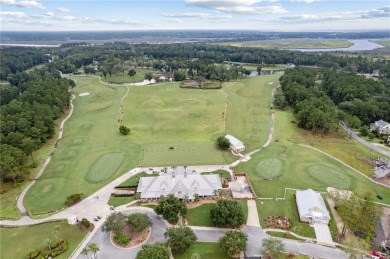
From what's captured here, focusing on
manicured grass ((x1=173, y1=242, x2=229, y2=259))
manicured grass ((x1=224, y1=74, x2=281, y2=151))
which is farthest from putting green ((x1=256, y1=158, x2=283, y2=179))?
manicured grass ((x1=173, y1=242, x2=229, y2=259))

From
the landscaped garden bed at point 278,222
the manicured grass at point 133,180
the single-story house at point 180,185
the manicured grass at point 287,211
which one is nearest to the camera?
the manicured grass at point 287,211

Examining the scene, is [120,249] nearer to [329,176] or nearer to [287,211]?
[287,211]

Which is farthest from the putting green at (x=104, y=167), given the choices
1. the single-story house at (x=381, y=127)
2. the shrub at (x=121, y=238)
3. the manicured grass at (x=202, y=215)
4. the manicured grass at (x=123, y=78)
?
the manicured grass at (x=123, y=78)

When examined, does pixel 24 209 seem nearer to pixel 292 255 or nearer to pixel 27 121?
pixel 27 121

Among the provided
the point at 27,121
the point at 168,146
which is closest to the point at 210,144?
the point at 168,146

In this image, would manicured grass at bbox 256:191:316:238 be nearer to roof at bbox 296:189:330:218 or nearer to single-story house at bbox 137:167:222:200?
roof at bbox 296:189:330:218

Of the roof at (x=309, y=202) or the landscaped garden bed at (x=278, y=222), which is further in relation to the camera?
the roof at (x=309, y=202)

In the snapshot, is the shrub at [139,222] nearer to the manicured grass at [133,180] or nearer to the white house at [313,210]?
the manicured grass at [133,180]

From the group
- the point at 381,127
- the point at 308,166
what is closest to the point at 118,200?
the point at 308,166
